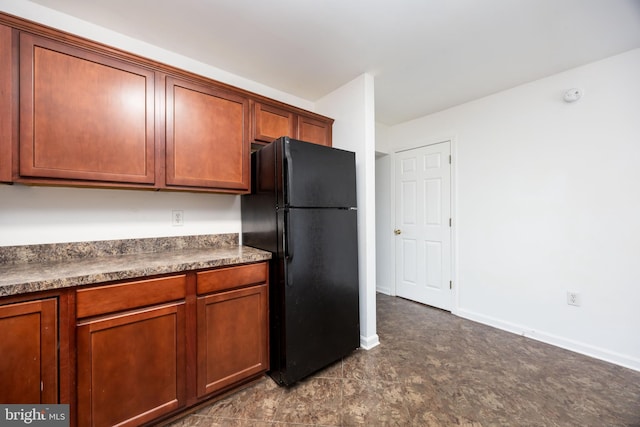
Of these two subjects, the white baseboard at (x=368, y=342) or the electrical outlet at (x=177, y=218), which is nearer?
the electrical outlet at (x=177, y=218)

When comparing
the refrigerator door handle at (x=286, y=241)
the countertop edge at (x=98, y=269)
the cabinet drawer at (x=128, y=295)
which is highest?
the refrigerator door handle at (x=286, y=241)

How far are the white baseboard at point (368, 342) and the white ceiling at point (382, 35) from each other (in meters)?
2.38

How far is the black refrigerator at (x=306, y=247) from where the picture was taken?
1.72 meters

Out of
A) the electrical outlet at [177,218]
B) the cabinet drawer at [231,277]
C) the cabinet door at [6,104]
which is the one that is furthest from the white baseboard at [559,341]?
the cabinet door at [6,104]

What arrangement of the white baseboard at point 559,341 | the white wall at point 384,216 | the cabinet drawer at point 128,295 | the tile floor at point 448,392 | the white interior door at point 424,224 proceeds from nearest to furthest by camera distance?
the cabinet drawer at point 128,295
the tile floor at point 448,392
the white baseboard at point 559,341
the white interior door at point 424,224
the white wall at point 384,216

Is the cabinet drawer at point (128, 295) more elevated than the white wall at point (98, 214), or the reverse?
the white wall at point (98, 214)

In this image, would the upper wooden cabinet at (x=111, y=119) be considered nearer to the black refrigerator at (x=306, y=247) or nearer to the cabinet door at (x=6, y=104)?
the cabinet door at (x=6, y=104)

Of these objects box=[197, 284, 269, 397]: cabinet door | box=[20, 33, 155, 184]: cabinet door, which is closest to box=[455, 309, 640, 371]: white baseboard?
box=[197, 284, 269, 397]: cabinet door

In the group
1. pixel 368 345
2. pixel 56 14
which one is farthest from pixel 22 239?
pixel 368 345

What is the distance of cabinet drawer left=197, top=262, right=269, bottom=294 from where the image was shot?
5.03 feet

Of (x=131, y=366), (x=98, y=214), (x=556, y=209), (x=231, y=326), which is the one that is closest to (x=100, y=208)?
(x=98, y=214)

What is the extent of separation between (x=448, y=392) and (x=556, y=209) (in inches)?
74.0

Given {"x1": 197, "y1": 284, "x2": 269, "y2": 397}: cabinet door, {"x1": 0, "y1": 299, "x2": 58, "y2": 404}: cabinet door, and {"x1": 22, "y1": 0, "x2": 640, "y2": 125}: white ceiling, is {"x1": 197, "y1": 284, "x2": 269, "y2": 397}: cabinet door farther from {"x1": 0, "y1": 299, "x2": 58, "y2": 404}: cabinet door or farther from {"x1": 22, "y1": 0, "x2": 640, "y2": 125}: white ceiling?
{"x1": 22, "y1": 0, "x2": 640, "y2": 125}: white ceiling

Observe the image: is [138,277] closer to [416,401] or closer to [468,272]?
[416,401]
